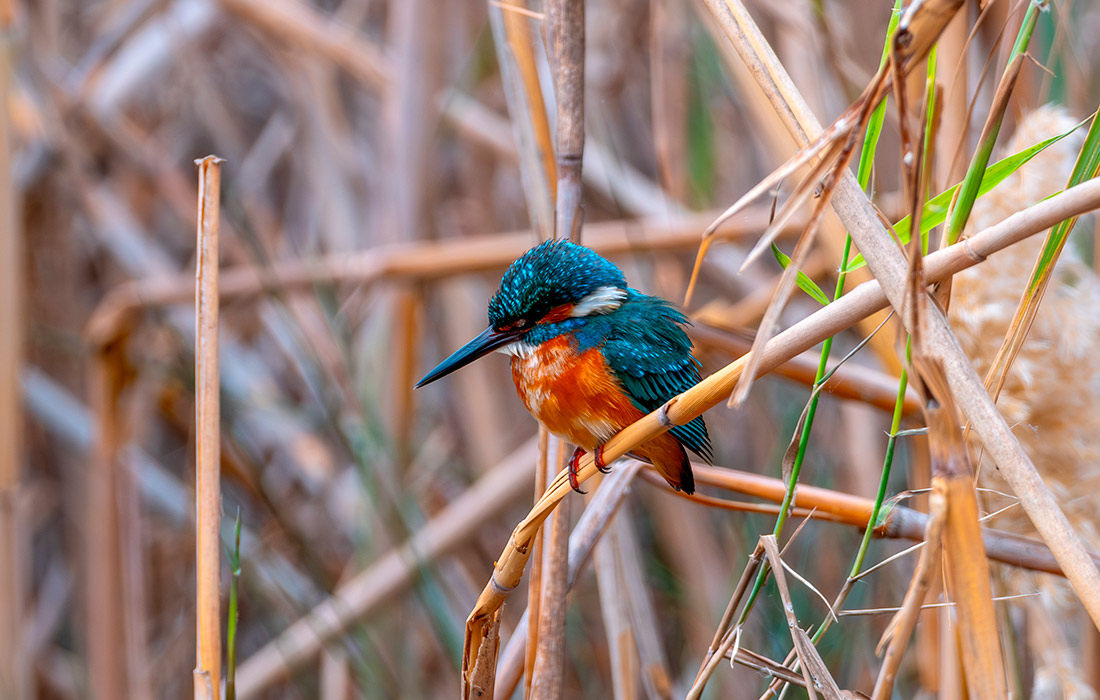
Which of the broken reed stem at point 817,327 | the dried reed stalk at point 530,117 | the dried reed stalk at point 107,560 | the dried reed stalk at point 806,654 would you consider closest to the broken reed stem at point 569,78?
the dried reed stalk at point 530,117

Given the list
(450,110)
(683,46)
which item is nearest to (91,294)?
(450,110)

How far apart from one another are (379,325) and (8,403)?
2.86 ft

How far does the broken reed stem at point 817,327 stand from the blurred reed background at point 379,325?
0.32 m

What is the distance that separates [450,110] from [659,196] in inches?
Answer: 23.7

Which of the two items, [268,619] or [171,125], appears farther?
[171,125]

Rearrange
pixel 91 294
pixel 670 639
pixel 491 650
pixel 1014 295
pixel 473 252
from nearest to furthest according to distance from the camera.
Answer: pixel 491 650 → pixel 1014 295 → pixel 473 252 → pixel 670 639 → pixel 91 294

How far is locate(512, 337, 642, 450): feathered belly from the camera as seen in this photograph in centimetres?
102

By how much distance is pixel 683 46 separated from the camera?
2.41 meters

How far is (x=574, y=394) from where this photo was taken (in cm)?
103

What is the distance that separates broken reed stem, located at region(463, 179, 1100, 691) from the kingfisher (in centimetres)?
29

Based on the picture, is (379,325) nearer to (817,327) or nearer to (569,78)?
(569,78)

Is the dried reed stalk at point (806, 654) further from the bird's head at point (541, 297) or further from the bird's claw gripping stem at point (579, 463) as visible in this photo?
the bird's head at point (541, 297)

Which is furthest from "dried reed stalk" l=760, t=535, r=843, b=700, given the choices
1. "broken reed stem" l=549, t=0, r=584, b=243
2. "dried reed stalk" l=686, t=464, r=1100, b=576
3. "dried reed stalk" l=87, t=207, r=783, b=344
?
"dried reed stalk" l=87, t=207, r=783, b=344

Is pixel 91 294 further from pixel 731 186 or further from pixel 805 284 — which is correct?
pixel 805 284
